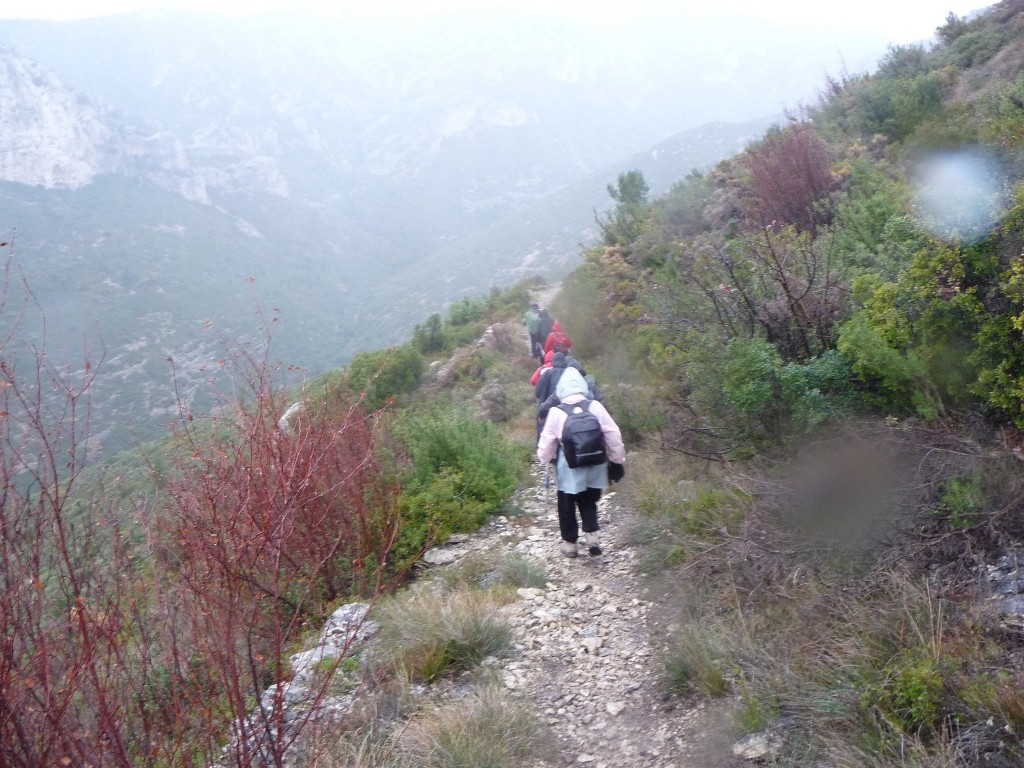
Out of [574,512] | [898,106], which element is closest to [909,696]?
[574,512]

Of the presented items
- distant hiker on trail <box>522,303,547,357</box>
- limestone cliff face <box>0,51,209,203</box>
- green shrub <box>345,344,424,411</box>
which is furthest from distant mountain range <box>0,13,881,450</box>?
distant hiker on trail <box>522,303,547,357</box>

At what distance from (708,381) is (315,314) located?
210 ft

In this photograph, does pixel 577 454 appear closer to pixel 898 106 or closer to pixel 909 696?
pixel 909 696

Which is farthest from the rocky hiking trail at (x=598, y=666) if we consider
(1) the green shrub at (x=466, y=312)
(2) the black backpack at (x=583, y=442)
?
(1) the green shrub at (x=466, y=312)

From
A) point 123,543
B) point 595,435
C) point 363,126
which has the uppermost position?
point 363,126

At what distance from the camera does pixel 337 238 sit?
3942 inches

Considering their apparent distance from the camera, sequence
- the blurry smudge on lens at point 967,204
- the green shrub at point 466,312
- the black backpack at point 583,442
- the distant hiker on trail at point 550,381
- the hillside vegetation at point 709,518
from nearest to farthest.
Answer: the hillside vegetation at point 709,518 < the blurry smudge on lens at point 967,204 < the black backpack at point 583,442 < the distant hiker on trail at point 550,381 < the green shrub at point 466,312

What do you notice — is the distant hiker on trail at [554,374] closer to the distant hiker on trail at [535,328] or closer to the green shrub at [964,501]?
the green shrub at [964,501]

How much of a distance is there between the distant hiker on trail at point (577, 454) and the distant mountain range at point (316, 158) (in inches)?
90.6

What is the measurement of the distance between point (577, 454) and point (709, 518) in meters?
1.03

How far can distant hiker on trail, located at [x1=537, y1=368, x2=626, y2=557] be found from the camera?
17.0ft

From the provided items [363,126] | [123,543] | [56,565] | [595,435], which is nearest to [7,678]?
[56,565]

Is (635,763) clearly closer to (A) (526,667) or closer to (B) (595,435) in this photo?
(A) (526,667)

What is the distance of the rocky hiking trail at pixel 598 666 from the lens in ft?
11.0
